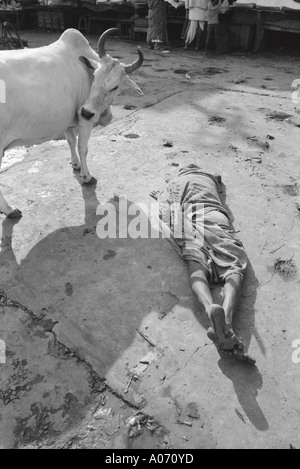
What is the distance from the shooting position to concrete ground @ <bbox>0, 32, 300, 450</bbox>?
7.29 ft

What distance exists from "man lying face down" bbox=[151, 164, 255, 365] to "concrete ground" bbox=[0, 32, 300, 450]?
179mm

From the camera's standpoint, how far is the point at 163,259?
339 centimetres

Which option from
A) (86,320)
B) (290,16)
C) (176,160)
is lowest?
(86,320)

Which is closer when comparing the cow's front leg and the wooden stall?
the cow's front leg

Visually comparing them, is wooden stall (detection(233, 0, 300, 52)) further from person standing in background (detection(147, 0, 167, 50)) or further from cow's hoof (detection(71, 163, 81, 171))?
cow's hoof (detection(71, 163, 81, 171))

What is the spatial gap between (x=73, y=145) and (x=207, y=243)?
2230 mm

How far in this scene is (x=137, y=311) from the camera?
290 centimetres

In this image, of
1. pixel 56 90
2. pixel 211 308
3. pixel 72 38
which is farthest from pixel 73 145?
pixel 211 308

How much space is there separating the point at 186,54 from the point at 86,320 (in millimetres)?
9450

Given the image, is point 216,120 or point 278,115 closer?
point 216,120

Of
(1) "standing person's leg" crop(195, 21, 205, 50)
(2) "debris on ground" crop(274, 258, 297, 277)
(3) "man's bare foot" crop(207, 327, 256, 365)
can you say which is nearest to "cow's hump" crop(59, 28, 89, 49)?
(2) "debris on ground" crop(274, 258, 297, 277)

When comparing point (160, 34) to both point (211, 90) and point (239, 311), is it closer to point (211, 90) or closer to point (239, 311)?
point (211, 90)

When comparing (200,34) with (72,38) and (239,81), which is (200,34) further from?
(72,38)
